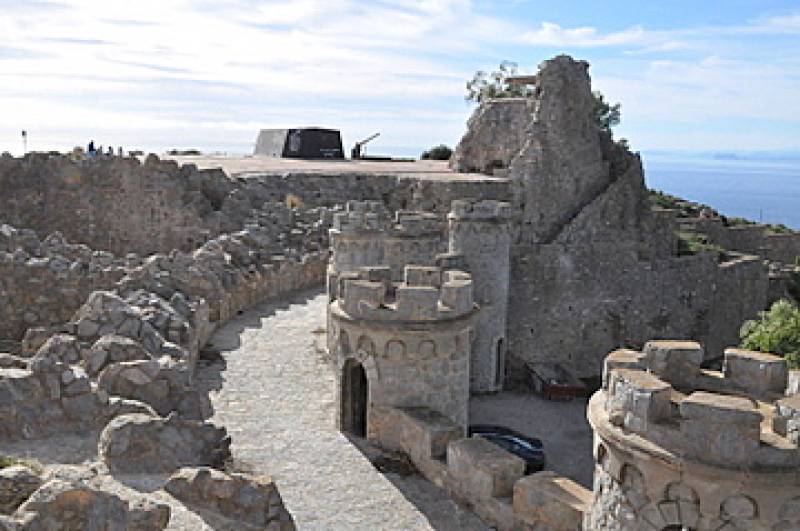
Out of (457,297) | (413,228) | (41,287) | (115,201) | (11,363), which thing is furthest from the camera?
(115,201)

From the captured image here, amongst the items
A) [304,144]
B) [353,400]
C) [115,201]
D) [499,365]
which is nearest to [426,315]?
[353,400]

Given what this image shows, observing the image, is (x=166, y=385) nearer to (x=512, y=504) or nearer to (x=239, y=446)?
(x=239, y=446)

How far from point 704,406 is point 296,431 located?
663 centimetres

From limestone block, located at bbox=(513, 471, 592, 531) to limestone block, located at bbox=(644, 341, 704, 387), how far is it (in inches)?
61.1

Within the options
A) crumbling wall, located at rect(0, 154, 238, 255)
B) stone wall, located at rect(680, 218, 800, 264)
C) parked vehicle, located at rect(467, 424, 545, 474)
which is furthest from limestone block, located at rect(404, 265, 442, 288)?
stone wall, located at rect(680, 218, 800, 264)

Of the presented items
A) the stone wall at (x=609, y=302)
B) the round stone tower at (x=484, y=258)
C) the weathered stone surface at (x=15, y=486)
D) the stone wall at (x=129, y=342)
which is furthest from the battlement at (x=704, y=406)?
the stone wall at (x=609, y=302)

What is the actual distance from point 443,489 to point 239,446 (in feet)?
9.15

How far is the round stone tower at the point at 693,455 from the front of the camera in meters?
6.41

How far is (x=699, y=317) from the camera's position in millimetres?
28469

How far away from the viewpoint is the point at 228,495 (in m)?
7.62

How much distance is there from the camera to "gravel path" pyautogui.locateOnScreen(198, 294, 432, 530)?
955 centimetres

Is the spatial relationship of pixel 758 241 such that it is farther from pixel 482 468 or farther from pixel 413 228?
pixel 482 468

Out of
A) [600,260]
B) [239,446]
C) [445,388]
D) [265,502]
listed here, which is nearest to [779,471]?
[265,502]

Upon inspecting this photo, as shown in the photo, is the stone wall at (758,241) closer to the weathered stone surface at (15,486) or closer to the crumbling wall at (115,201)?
the crumbling wall at (115,201)
